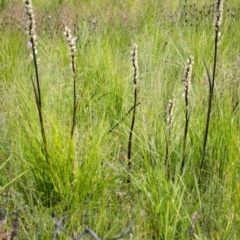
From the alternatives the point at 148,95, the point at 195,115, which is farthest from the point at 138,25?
the point at 195,115

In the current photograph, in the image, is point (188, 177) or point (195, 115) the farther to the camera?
point (195, 115)

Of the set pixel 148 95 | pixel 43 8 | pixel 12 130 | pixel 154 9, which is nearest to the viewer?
pixel 12 130

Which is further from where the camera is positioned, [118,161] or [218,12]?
[118,161]

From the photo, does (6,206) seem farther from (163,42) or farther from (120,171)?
(163,42)

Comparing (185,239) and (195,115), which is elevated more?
(195,115)

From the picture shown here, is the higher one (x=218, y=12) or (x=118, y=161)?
A: (x=218, y=12)

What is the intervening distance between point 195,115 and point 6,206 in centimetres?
120

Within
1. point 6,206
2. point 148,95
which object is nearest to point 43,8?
point 148,95

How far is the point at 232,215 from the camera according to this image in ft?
6.27

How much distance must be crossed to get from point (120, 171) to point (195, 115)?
647 millimetres

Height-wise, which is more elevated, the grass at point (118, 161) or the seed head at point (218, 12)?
the seed head at point (218, 12)

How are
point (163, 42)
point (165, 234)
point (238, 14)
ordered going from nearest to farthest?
point (165, 234) < point (163, 42) < point (238, 14)

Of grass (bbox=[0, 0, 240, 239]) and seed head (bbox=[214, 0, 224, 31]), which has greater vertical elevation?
seed head (bbox=[214, 0, 224, 31])

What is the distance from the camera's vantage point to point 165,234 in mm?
1872
